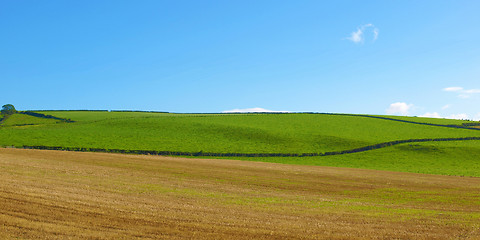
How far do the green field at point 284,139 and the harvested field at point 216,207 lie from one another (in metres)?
25.0

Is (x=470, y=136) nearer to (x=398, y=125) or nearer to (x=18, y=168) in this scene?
(x=398, y=125)

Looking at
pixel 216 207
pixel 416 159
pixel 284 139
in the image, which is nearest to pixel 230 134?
pixel 284 139

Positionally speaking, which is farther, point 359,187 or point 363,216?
point 359,187

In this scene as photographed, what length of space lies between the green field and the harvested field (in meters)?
25.0

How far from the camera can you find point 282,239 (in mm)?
15227

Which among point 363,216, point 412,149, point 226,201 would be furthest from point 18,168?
point 412,149

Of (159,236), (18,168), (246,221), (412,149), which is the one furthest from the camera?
(412,149)

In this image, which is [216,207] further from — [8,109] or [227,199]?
[8,109]

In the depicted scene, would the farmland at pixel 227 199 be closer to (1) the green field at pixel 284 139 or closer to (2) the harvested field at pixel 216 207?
(2) the harvested field at pixel 216 207

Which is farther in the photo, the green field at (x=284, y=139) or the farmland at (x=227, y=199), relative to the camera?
the green field at (x=284, y=139)

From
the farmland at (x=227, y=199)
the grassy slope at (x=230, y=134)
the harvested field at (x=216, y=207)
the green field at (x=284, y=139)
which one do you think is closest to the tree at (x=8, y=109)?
the green field at (x=284, y=139)

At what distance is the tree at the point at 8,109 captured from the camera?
115062 mm

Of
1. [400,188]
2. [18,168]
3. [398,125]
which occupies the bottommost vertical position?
[400,188]

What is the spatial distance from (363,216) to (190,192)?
11709 mm
